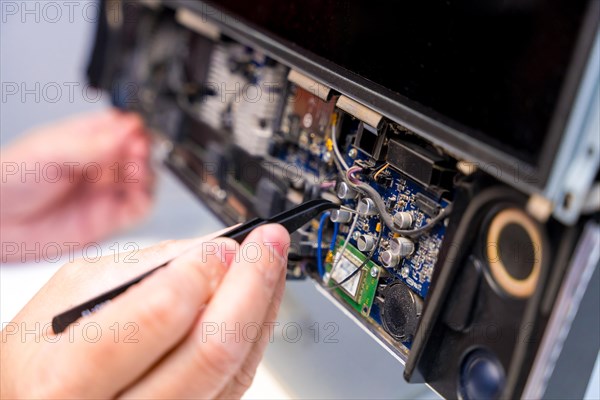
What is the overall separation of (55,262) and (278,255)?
93 cm

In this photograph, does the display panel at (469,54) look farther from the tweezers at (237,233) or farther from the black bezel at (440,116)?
A: the tweezers at (237,233)

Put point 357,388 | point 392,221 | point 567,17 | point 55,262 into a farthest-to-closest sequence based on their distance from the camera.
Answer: point 55,262, point 357,388, point 392,221, point 567,17

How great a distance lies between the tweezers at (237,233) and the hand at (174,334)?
0.01m

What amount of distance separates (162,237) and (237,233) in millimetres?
908

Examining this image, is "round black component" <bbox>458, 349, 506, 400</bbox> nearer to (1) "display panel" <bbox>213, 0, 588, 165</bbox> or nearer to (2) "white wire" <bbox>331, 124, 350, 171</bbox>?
(1) "display panel" <bbox>213, 0, 588, 165</bbox>

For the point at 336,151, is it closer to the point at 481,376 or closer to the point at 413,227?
the point at 413,227

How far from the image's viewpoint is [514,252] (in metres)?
0.79

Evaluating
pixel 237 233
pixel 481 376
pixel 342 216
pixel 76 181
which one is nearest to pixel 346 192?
pixel 342 216

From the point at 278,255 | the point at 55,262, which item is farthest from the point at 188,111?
the point at 278,255

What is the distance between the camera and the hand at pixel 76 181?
1.79 meters

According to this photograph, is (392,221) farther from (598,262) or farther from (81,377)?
(81,377)

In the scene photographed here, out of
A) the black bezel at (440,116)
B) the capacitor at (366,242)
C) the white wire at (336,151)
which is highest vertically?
the black bezel at (440,116)

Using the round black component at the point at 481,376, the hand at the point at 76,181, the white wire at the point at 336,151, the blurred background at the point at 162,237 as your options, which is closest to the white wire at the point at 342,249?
the white wire at the point at 336,151

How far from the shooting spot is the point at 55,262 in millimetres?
1531
